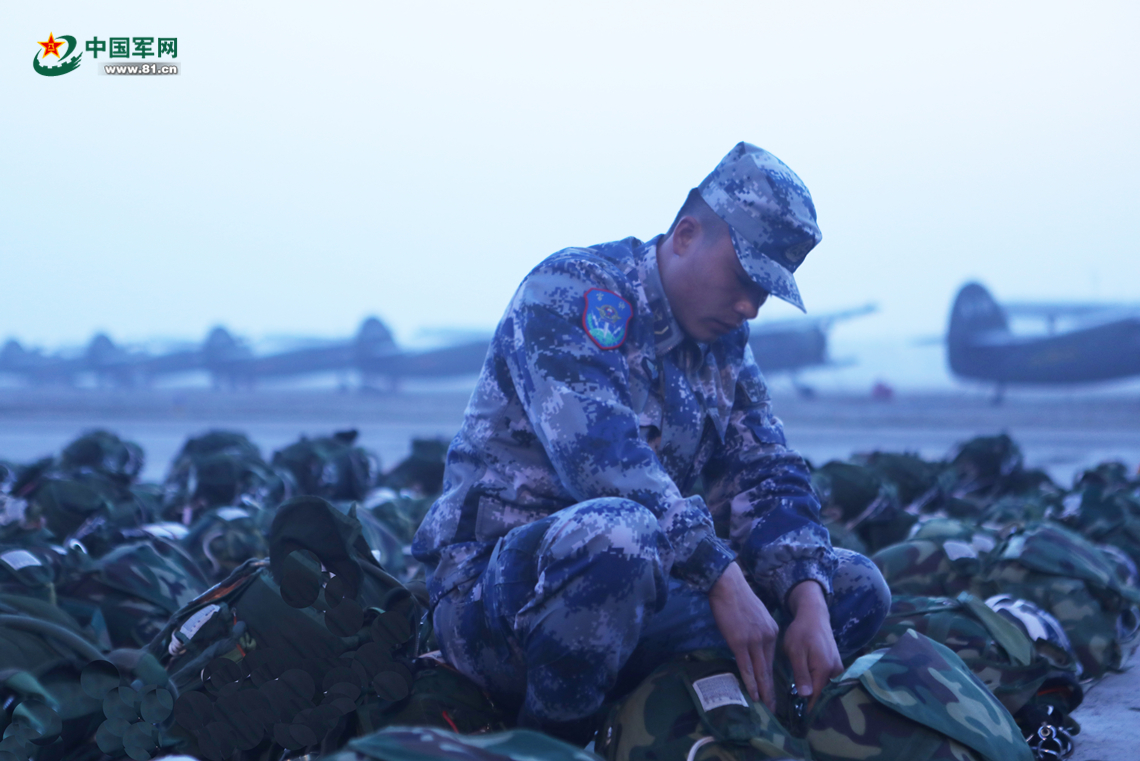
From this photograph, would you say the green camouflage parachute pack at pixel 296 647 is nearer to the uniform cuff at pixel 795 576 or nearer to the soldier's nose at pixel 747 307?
the uniform cuff at pixel 795 576

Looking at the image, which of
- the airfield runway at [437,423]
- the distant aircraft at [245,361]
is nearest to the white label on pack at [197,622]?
the airfield runway at [437,423]

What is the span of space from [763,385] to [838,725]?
2.64 ft

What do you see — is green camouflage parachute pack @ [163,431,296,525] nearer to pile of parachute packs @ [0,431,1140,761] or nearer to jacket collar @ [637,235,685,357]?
pile of parachute packs @ [0,431,1140,761]

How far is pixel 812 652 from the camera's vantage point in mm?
1888

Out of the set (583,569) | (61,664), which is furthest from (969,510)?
(61,664)

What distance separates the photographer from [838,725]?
5.98 ft

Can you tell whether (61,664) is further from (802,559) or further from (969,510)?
(969,510)

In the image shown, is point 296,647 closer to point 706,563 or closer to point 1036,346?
point 706,563

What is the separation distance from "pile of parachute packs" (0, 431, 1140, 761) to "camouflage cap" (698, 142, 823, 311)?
0.76m

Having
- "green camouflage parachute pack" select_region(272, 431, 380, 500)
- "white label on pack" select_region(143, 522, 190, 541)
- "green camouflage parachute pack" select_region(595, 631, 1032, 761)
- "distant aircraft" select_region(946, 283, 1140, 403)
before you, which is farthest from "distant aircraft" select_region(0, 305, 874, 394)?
"green camouflage parachute pack" select_region(595, 631, 1032, 761)

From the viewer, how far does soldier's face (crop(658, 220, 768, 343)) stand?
2.03 m

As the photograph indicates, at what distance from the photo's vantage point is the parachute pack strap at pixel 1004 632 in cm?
232

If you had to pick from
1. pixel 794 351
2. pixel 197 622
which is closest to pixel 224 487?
pixel 197 622

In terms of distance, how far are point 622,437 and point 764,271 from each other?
1.46 ft
